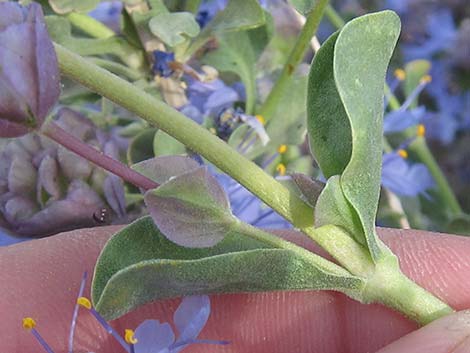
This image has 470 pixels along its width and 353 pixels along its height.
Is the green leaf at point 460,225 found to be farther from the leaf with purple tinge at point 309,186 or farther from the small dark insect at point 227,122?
the leaf with purple tinge at point 309,186

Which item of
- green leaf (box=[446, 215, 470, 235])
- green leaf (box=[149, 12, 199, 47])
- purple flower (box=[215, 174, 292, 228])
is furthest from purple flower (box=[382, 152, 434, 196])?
green leaf (box=[149, 12, 199, 47])

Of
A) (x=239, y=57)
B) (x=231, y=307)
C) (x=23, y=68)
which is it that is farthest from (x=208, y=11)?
(x=23, y=68)

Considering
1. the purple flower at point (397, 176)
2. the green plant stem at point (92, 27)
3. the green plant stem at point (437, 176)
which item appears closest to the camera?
the green plant stem at point (92, 27)

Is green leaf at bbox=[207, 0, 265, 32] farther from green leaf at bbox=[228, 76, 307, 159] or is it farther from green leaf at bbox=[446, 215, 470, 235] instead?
green leaf at bbox=[446, 215, 470, 235]

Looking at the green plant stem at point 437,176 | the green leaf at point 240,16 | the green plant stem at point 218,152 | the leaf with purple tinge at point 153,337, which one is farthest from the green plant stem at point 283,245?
the green plant stem at point 437,176

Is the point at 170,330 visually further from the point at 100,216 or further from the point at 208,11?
the point at 208,11

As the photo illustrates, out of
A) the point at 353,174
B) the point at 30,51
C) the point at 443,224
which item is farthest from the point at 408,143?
the point at 30,51
